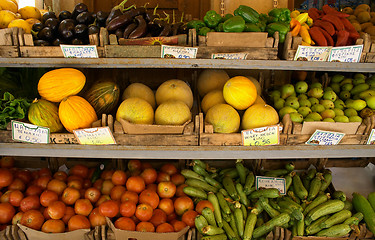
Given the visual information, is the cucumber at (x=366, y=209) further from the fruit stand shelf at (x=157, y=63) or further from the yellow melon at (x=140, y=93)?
the yellow melon at (x=140, y=93)

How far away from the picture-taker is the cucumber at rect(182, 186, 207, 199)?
200 centimetres

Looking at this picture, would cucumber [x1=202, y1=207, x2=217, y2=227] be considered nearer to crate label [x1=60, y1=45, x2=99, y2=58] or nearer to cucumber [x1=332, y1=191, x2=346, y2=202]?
cucumber [x1=332, y1=191, x2=346, y2=202]

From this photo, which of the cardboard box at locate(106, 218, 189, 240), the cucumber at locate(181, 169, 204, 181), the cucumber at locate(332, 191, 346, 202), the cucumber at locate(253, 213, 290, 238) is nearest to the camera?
the cardboard box at locate(106, 218, 189, 240)

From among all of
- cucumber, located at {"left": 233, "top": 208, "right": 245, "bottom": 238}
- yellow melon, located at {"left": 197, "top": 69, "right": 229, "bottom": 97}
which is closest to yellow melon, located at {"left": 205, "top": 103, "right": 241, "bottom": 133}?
yellow melon, located at {"left": 197, "top": 69, "right": 229, "bottom": 97}

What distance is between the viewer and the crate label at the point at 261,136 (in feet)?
5.44

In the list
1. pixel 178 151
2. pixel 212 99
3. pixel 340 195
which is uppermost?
pixel 212 99

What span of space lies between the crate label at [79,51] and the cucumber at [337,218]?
1.79 m

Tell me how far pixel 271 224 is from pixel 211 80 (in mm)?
1052

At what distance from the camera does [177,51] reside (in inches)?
64.5

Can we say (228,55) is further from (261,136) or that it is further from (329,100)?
(329,100)

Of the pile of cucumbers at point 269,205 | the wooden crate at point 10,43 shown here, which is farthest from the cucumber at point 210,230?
the wooden crate at point 10,43

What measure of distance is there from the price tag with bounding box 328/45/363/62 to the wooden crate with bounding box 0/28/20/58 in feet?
6.01

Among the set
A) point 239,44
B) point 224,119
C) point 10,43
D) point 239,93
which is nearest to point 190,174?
point 224,119

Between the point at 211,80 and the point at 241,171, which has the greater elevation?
the point at 211,80
